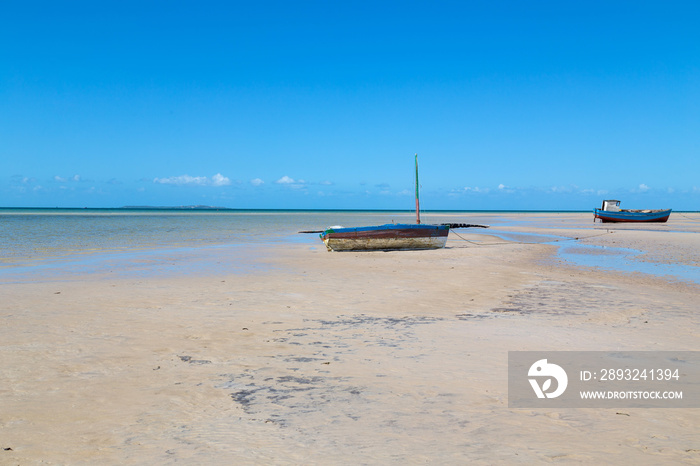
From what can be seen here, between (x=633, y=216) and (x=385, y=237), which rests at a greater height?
(x=385, y=237)

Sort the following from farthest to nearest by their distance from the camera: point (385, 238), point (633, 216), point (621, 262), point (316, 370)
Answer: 1. point (633, 216)
2. point (385, 238)
3. point (621, 262)
4. point (316, 370)

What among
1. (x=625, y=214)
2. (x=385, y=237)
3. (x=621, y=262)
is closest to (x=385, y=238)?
(x=385, y=237)

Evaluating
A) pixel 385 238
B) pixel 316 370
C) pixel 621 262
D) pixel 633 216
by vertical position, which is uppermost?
pixel 385 238

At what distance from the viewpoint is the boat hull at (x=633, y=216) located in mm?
57438

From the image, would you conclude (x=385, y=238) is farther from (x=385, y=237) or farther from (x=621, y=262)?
(x=621, y=262)

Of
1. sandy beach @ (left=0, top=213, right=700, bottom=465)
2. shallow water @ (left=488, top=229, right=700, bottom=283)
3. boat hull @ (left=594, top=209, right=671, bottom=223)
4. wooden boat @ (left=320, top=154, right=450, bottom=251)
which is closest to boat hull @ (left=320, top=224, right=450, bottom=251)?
wooden boat @ (left=320, top=154, right=450, bottom=251)

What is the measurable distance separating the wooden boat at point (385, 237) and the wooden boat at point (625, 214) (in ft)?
137

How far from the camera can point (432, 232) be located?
25312 mm

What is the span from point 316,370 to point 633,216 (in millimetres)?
61311

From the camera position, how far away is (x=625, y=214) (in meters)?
57.4

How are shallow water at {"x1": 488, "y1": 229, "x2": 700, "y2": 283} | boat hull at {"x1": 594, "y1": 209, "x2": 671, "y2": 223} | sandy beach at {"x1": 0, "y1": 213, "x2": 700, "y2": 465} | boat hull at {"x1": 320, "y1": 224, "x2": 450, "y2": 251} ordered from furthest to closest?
boat hull at {"x1": 594, "y1": 209, "x2": 671, "y2": 223} < boat hull at {"x1": 320, "y1": 224, "x2": 450, "y2": 251} < shallow water at {"x1": 488, "y1": 229, "x2": 700, "y2": 283} < sandy beach at {"x1": 0, "y1": 213, "x2": 700, "y2": 465}

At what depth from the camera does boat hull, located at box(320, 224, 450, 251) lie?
77.8ft

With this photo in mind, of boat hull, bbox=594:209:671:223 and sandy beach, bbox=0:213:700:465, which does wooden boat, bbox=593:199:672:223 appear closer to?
boat hull, bbox=594:209:671:223

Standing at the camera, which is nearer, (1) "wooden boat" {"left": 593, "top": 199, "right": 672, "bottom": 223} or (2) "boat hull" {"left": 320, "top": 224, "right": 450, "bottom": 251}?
(2) "boat hull" {"left": 320, "top": 224, "right": 450, "bottom": 251}
